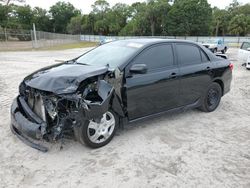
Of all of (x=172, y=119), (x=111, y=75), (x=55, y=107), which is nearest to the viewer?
(x=55, y=107)

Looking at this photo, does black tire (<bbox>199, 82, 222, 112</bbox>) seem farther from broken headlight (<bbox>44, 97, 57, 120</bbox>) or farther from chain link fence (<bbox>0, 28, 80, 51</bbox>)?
chain link fence (<bbox>0, 28, 80, 51</bbox>)

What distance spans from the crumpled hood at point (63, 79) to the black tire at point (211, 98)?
104 inches

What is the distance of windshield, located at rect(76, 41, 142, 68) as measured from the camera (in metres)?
4.05

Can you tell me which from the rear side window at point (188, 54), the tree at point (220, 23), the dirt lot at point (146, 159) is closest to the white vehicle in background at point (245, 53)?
the rear side window at point (188, 54)

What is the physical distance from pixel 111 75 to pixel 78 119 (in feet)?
2.75

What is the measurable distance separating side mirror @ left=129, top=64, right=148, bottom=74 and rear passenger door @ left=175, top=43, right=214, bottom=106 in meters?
1.06

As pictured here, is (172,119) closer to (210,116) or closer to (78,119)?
(210,116)

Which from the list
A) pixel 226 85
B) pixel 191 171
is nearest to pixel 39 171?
pixel 191 171

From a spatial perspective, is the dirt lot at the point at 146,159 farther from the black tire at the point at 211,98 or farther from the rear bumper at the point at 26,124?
the black tire at the point at 211,98

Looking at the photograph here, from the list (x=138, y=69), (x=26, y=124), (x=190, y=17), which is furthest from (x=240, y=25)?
(x=26, y=124)

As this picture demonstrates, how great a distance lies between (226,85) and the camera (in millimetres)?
5684

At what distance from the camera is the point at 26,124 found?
3.49 metres

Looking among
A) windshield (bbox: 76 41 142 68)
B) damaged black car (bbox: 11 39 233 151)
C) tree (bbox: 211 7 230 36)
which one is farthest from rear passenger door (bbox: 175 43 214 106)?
tree (bbox: 211 7 230 36)

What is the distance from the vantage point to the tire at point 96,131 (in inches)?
135
